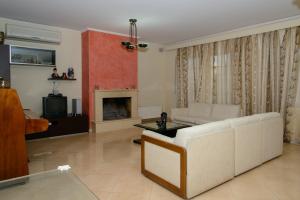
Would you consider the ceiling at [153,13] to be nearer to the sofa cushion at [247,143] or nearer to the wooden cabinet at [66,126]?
the sofa cushion at [247,143]

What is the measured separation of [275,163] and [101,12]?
3982 millimetres

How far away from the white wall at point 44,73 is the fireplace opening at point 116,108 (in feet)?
2.59

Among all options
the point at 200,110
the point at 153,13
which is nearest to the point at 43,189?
the point at 153,13

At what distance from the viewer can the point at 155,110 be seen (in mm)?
6980

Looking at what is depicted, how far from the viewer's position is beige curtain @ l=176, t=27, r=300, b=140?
4.42 metres

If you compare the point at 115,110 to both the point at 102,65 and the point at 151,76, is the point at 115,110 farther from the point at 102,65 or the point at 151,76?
the point at 151,76

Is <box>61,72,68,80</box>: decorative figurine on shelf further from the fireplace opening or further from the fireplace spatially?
the fireplace opening

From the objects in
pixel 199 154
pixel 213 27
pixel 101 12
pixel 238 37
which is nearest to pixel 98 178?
pixel 199 154

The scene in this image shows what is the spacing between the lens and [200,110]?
5.55 m

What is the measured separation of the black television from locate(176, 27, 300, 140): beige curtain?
11.8 feet

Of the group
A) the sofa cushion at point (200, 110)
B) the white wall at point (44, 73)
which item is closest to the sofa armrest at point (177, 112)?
the sofa cushion at point (200, 110)

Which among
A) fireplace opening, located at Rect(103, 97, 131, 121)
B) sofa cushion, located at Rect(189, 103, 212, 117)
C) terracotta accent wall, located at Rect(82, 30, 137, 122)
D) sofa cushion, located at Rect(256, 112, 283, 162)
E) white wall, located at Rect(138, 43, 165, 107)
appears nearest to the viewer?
sofa cushion, located at Rect(256, 112, 283, 162)

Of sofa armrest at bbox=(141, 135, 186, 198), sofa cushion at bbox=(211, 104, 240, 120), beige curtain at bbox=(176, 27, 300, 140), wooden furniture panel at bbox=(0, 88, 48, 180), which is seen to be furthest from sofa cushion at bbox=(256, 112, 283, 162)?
wooden furniture panel at bbox=(0, 88, 48, 180)

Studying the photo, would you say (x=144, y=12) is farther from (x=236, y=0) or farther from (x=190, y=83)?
(x=190, y=83)
